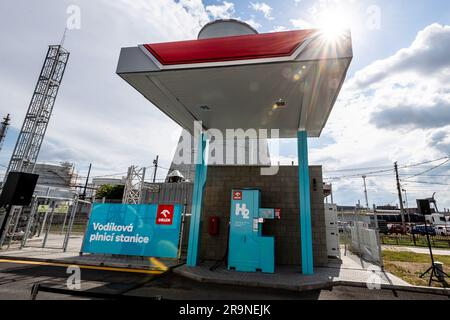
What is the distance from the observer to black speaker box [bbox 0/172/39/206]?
4.50 metres

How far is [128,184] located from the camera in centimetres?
1178

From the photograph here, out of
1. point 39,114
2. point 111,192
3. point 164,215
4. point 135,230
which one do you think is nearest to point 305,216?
point 164,215

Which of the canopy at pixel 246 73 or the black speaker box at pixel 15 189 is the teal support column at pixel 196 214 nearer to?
the canopy at pixel 246 73

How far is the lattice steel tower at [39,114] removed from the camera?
46.3 ft

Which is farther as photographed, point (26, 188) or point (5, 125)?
point (5, 125)

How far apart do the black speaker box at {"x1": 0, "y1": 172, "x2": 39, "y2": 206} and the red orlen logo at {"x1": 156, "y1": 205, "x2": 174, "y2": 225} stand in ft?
12.4

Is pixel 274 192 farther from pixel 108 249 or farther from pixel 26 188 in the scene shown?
pixel 26 188

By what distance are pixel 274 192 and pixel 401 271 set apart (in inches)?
179

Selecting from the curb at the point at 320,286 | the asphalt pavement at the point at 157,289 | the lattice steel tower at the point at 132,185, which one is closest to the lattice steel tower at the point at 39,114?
the lattice steel tower at the point at 132,185

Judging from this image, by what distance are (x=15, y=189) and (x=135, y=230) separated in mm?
3961

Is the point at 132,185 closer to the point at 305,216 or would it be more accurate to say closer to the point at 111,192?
the point at 305,216
